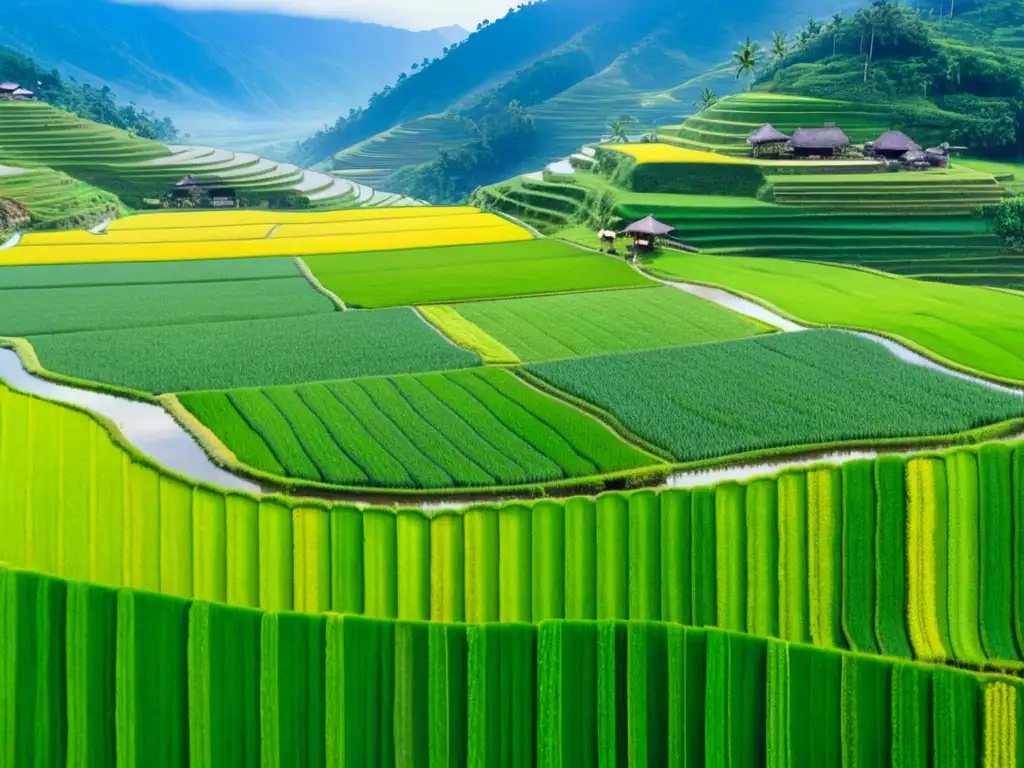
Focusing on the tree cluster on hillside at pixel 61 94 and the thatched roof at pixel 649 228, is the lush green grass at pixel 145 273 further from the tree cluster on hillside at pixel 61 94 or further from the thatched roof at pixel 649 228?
the tree cluster on hillside at pixel 61 94

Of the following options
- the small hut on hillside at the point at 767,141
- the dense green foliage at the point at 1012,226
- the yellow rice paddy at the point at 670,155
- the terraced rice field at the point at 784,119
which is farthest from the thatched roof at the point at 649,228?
the terraced rice field at the point at 784,119

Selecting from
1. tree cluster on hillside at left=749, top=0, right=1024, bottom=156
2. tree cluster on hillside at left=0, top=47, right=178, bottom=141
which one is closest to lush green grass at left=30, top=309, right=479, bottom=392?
tree cluster on hillside at left=749, top=0, right=1024, bottom=156

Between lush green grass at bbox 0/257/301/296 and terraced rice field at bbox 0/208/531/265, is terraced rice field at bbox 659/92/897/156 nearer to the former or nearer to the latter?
→ terraced rice field at bbox 0/208/531/265

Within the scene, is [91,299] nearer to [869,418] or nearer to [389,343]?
[389,343]

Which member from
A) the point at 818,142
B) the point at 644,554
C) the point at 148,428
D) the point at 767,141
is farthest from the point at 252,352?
the point at 818,142

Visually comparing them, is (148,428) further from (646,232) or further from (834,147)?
(834,147)
